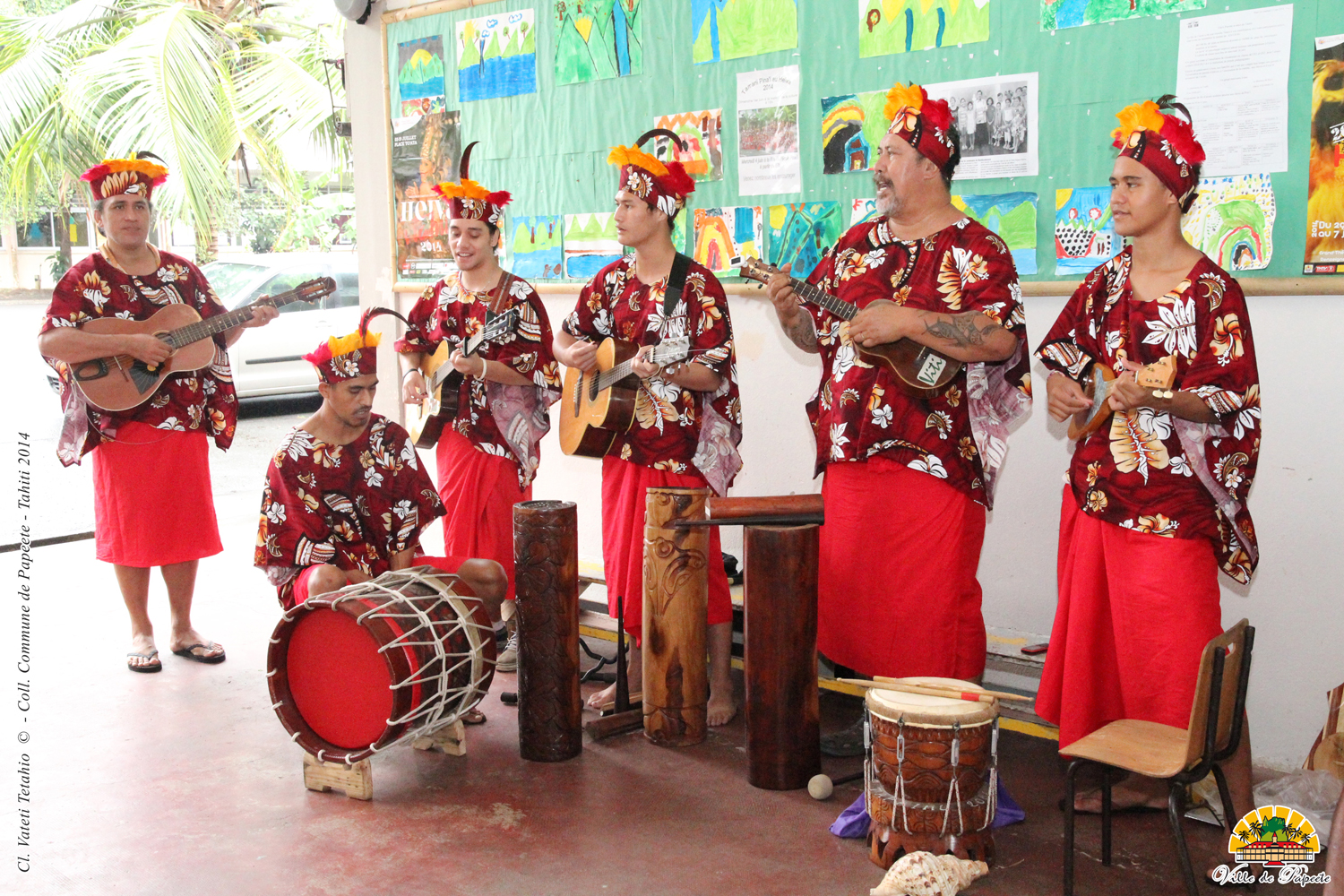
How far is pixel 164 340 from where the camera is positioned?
488 centimetres

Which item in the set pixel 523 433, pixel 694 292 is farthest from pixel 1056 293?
pixel 523 433

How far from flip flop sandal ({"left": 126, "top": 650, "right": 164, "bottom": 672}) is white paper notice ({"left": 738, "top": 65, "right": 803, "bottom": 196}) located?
3.18 metres

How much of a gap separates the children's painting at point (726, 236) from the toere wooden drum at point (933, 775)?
244 centimetres

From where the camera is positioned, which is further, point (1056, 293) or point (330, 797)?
point (1056, 293)

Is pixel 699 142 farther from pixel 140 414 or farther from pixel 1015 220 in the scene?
pixel 140 414


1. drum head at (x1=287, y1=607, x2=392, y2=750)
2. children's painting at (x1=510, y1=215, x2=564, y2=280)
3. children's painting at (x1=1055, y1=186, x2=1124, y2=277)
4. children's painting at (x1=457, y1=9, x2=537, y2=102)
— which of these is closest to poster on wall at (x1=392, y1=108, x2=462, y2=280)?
children's painting at (x1=457, y1=9, x2=537, y2=102)

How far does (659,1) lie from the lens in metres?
5.28

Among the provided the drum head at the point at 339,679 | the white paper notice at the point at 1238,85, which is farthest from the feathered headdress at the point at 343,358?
the white paper notice at the point at 1238,85

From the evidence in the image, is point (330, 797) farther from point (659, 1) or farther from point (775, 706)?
point (659, 1)

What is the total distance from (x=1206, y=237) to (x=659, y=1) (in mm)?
A: 2611

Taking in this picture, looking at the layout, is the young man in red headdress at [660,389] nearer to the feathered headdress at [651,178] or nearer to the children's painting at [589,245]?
the feathered headdress at [651,178]

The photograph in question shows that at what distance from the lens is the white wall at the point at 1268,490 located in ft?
12.4

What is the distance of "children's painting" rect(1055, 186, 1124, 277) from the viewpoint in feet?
13.6

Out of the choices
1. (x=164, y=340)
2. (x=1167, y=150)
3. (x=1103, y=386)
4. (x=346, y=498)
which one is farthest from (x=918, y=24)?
(x=164, y=340)
